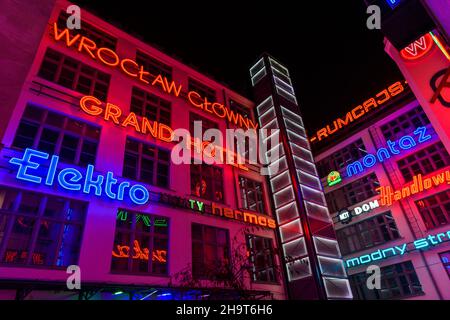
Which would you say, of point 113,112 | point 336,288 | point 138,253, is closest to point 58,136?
point 113,112

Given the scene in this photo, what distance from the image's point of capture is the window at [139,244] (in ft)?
42.3

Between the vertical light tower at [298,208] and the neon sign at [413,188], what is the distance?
24.7 feet

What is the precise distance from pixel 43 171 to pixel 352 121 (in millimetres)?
27168

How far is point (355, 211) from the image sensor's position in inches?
1069

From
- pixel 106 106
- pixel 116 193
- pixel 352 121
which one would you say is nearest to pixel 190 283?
pixel 116 193

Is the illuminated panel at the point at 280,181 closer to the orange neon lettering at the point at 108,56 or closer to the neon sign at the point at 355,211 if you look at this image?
the neon sign at the point at 355,211

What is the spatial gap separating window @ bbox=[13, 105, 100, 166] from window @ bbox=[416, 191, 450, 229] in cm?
2323

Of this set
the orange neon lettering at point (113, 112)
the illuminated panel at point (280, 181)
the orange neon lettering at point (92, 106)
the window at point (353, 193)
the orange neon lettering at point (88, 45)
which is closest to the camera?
the orange neon lettering at point (92, 106)

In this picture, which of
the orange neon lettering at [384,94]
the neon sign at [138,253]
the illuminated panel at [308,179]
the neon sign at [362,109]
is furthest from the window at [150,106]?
the orange neon lettering at [384,94]

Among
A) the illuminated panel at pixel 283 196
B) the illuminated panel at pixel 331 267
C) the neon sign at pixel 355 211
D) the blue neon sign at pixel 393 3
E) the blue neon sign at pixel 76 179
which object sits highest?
the neon sign at pixel 355 211

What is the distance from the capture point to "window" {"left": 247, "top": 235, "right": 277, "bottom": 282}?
56.0 feet

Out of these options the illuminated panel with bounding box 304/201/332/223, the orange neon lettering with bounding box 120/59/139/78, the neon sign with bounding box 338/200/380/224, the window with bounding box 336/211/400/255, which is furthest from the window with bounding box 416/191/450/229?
the orange neon lettering with bounding box 120/59/139/78

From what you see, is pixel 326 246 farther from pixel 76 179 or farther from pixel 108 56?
pixel 108 56

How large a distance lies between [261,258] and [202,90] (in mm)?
12534
